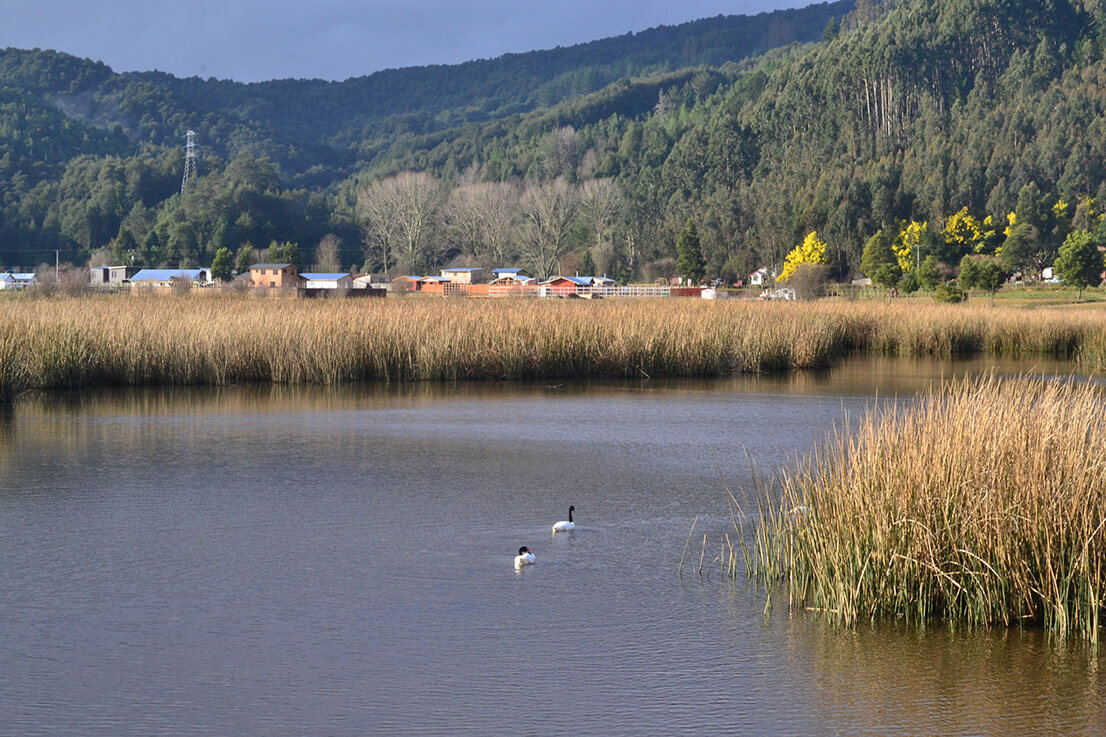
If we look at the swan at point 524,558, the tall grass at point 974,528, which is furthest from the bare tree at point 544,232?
the tall grass at point 974,528

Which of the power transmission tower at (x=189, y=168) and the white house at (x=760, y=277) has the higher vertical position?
the power transmission tower at (x=189, y=168)

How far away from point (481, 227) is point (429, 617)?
3874 inches

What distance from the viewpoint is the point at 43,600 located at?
23.4 feet

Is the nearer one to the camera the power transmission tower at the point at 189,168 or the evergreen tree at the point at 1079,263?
the evergreen tree at the point at 1079,263

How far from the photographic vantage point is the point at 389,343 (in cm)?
2070

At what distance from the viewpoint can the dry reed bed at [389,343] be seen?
1859cm

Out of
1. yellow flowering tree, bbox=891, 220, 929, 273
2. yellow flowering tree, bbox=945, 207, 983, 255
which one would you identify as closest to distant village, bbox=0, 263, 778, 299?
yellow flowering tree, bbox=891, 220, 929, 273

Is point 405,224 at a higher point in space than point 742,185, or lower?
lower

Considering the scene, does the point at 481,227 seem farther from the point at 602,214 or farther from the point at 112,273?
the point at 112,273

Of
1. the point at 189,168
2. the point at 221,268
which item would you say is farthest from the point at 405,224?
the point at 189,168

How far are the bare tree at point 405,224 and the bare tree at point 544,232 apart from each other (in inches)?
315

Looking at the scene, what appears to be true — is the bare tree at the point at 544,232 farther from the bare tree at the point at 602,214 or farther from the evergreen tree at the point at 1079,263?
the evergreen tree at the point at 1079,263

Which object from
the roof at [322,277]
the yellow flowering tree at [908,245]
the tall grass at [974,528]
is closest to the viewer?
the tall grass at [974,528]

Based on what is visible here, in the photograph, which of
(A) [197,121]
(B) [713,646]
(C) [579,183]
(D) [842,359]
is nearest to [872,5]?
(C) [579,183]
